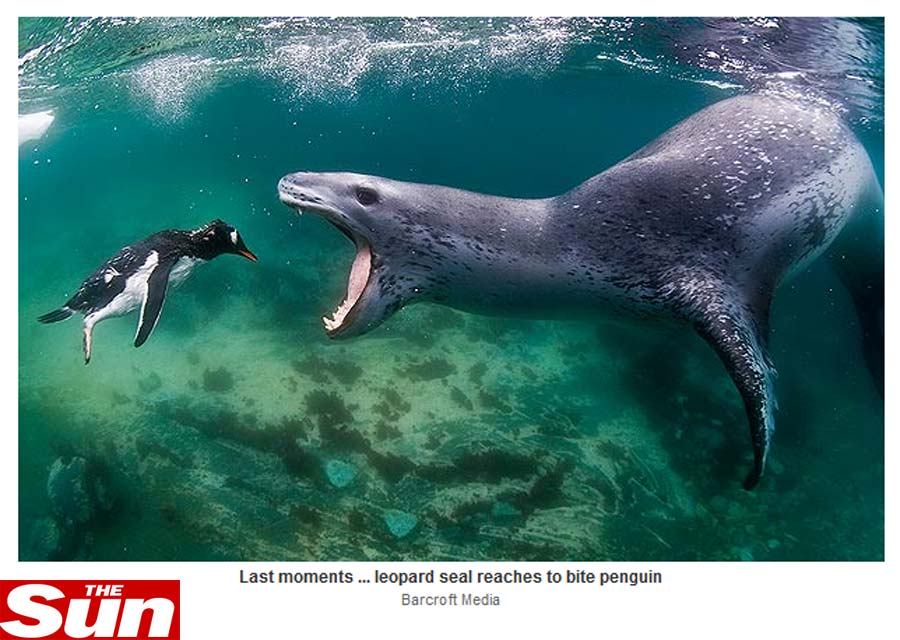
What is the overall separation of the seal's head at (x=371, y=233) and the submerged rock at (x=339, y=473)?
2278mm

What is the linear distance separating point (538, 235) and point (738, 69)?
5067 mm

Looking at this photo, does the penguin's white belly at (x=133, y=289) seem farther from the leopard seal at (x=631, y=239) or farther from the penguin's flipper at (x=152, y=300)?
the leopard seal at (x=631, y=239)

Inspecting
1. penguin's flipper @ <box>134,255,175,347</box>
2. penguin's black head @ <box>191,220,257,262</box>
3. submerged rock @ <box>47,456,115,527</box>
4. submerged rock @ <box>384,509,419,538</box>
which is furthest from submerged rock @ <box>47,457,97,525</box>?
submerged rock @ <box>384,509,419,538</box>

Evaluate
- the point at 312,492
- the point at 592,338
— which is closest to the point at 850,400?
the point at 592,338

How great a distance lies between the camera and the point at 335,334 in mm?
3324

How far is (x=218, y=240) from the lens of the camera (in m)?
4.85

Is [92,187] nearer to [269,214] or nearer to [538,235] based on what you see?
[269,214]

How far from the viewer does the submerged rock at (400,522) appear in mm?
4785

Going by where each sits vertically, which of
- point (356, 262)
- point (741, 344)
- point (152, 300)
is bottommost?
point (152, 300)

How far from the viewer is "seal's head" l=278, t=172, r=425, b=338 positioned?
3271 mm

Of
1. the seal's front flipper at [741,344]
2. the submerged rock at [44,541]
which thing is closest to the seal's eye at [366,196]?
the seal's front flipper at [741,344]

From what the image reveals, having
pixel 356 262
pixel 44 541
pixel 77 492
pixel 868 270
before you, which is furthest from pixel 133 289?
pixel 868 270

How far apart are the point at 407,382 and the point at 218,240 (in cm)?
251

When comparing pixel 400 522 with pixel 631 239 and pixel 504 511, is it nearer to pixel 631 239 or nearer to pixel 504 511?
pixel 504 511
